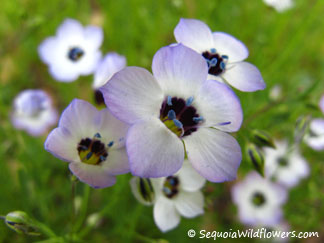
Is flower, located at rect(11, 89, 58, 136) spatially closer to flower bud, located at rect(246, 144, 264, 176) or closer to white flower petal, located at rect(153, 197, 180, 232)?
white flower petal, located at rect(153, 197, 180, 232)

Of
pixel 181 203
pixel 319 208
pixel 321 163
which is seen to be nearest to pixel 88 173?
pixel 181 203

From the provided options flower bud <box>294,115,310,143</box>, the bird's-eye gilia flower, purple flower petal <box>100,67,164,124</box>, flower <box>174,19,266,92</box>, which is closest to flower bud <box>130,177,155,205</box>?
the bird's-eye gilia flower

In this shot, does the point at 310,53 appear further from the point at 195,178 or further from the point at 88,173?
the point at 88,173

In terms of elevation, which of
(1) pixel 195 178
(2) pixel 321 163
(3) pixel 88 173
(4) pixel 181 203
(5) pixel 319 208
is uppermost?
(3) pixel 88 173

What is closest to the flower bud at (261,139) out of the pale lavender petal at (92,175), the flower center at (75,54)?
the pale lavender petal at (92,175)

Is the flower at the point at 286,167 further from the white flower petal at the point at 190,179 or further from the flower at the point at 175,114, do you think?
the flower at the point at 175,114

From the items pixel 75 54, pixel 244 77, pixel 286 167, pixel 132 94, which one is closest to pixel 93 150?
pixel 132 94

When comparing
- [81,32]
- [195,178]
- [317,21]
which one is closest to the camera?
[195,178]

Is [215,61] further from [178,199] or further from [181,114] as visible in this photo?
[178,199]
